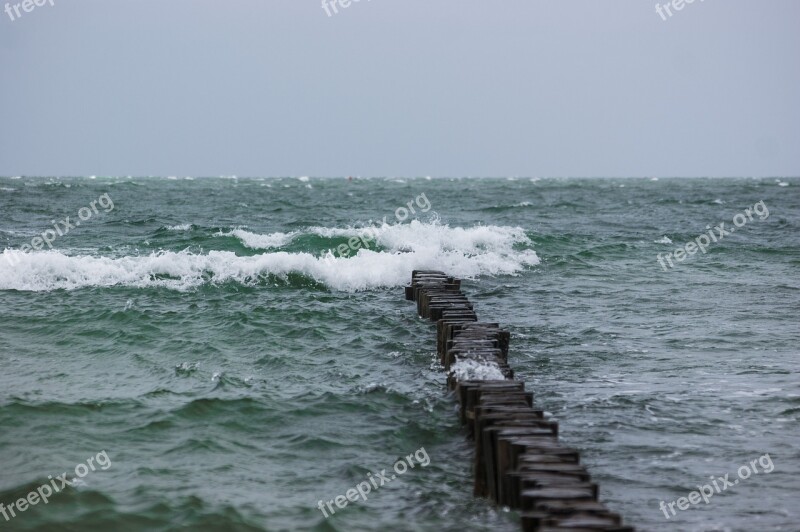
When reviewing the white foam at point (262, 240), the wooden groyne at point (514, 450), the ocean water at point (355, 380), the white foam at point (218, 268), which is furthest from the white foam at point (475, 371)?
the white foam at point (262, 240)

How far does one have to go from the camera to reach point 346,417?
8.61 m

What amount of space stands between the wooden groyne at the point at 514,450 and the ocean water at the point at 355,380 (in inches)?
12.0

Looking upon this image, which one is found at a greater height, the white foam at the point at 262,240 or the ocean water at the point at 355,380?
the white foam at the point at 262,240

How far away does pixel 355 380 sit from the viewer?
32.4 ft

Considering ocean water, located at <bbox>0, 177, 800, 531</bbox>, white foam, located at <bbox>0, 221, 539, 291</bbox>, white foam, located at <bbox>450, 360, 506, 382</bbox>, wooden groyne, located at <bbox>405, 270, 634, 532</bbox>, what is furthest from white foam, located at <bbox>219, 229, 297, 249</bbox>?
white foam, located at <bbox>450, 360, 506, 382</bbox>

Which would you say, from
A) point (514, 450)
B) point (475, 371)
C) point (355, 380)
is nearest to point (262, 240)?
point (355, 380)

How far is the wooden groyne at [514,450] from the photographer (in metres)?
5.15

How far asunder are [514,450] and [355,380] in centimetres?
402

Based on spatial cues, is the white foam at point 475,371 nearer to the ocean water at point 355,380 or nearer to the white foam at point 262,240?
the ocean water at point 355,380

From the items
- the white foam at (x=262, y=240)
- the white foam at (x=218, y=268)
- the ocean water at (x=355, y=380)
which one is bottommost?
the ocean water at (x=355, y=380)

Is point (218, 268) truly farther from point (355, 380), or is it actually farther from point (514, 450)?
point (514, 450)

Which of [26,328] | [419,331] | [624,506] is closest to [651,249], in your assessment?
[419,331]

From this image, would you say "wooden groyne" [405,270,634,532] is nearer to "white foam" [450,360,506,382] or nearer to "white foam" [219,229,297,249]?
"white foam" [450,360,506,382]

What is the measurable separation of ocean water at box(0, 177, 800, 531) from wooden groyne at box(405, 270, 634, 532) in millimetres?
304
